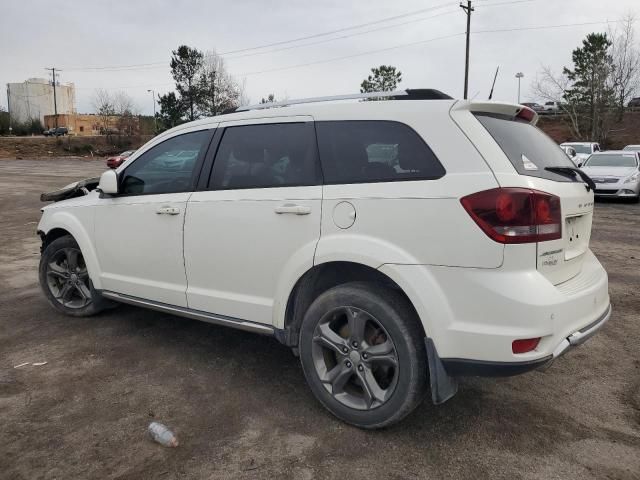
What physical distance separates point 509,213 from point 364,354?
1.07m

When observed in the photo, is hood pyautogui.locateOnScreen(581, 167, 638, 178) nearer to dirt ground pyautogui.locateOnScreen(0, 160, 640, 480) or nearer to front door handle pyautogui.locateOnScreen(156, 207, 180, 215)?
dirt ground pyautogui.locateOnScreen(0, 160, 640, 480)

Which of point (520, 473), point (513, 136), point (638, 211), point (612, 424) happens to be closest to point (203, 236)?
point (513, 136)

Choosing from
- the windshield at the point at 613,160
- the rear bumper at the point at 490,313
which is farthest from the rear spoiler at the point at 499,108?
the windshield at the point at 613,160

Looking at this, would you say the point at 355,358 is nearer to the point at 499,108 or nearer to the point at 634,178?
the point at 499,108

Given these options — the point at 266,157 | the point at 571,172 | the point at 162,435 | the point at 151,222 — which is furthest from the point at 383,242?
the point at 151,222

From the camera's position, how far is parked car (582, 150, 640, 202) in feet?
50.0

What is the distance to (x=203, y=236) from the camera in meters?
3.69

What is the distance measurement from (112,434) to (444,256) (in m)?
2.03

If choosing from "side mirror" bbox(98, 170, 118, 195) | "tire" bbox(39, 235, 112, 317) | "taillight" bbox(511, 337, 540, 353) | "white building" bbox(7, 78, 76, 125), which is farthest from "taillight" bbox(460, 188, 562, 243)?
"white building" bbox(7, 78, 76, 125)

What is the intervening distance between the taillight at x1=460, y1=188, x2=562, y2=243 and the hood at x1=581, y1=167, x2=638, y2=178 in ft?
47.1

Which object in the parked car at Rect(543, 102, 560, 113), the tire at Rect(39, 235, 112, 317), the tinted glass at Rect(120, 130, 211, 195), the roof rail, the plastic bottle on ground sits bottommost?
the plastic bottle on ground

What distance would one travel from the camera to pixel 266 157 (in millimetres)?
3529

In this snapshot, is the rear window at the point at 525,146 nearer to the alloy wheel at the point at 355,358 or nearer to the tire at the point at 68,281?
the alloy wheel at the point at 355,358

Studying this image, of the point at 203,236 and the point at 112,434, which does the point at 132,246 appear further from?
the point at 112,434
